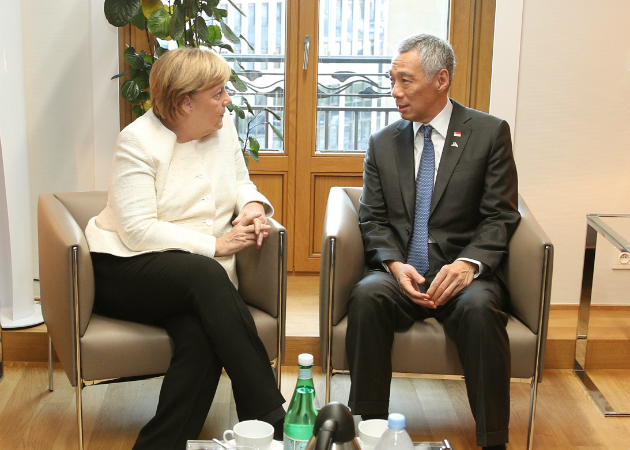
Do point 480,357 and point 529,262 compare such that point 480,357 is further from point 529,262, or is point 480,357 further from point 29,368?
point 29,368

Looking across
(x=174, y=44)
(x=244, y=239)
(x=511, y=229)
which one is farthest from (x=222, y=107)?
(x=174, y=44)

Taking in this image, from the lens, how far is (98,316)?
2.25 m

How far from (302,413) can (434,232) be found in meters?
1.12

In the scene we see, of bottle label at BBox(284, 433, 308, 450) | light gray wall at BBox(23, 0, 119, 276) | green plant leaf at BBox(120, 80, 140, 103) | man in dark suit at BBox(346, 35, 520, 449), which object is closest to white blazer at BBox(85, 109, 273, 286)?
man in dark suit at BBox(346, 35, 520, 449)

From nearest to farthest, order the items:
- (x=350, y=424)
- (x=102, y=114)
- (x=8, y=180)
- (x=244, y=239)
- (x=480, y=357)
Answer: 1. (x=350, y=424)
2. (x=480, y=357)
3. (x=244, y=239)
4. (x=8, y=180)
5. (x=102, y=114)

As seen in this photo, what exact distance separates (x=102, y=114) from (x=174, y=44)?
512mm

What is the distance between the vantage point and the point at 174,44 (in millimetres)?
3496

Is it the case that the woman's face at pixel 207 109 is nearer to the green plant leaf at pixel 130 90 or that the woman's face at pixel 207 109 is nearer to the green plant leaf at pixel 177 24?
the green plant leaf at pixel 177 24

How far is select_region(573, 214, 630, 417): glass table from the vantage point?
8.68 feet

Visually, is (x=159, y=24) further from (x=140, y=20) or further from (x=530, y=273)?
(x=530, y=273)

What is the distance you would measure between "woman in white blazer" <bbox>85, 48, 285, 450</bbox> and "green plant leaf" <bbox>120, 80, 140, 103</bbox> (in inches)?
27.3

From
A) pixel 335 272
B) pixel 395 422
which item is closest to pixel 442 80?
pixel 335 272

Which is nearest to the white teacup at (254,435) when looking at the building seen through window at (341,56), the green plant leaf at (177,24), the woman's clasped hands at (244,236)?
the woman's clasped hands at (244,236)

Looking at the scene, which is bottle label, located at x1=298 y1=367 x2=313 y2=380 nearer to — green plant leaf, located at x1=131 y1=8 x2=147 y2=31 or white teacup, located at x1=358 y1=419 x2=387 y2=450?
white teacup, located at x1=358 y1=419 x2=387 y2=450
